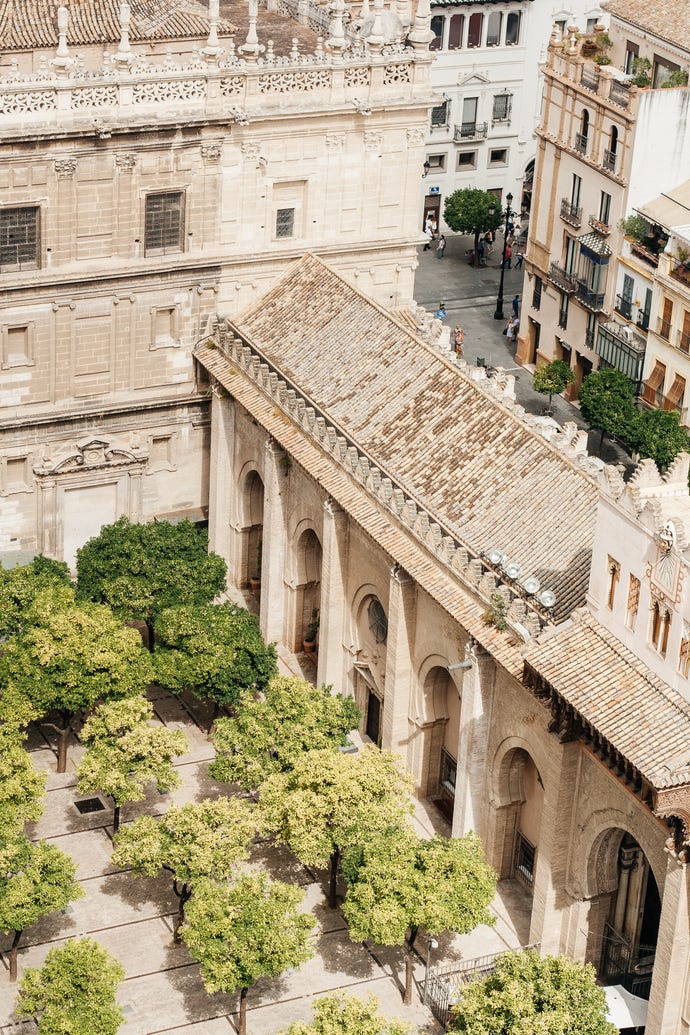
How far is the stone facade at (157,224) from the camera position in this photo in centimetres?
7881

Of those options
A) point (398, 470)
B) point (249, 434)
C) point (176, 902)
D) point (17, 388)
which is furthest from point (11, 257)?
point (176, 902)

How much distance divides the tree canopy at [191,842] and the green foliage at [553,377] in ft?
146

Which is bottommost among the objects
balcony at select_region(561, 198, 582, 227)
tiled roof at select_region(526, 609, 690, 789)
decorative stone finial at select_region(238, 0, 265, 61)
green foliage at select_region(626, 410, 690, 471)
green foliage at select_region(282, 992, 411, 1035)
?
green foliage at select_region(282, 992, 411, 1035)

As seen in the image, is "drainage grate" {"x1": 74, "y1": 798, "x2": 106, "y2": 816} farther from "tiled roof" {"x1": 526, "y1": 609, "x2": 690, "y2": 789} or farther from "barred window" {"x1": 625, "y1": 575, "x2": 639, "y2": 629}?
"barred window" {"x1": 625, "y1": 575, "x2": 639, "y2": 629}

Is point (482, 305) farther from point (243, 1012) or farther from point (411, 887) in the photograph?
point (243, 1012)

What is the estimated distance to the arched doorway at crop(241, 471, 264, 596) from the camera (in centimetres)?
8431

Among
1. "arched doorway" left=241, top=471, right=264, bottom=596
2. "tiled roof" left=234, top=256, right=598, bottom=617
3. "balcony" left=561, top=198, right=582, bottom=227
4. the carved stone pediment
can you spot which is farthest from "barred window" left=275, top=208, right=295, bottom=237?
"balcony" left=561, top=198, right=582, bottom=227

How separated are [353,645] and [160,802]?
9076mm

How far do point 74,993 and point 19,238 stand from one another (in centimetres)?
3243

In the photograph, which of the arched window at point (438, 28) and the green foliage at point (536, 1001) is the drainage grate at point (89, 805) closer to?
the green foliage at point (536, 1001)

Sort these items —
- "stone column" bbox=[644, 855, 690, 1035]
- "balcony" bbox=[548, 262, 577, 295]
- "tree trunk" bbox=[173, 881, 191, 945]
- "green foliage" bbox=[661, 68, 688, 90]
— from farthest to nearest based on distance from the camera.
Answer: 1. "balcony" bbox=[548, 262, 577, 295]
2. "green foliage" bbox=[661, 68, 688, 90]
3. "tree trunk" bbox=[173, 881, 191, 945]
4. "stone column" bbox=[644, 855, 690, 1035]

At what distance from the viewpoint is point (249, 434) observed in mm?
82625

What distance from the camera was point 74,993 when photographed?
5784 cm

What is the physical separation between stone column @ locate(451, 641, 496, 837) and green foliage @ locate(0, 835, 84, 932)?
12.7m
